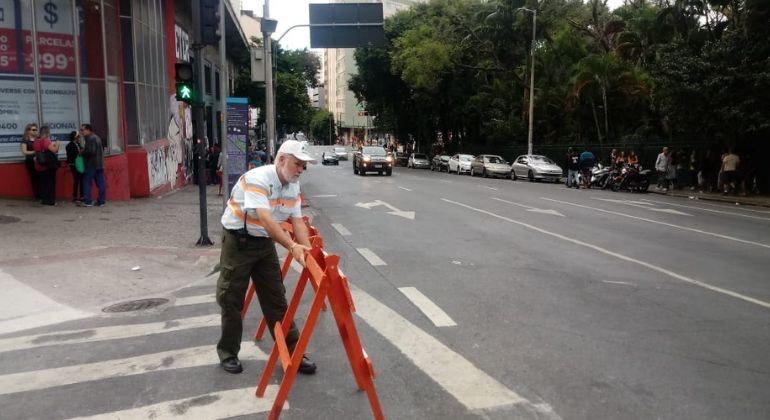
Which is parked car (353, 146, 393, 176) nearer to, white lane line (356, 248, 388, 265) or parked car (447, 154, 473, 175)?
parked car (447, 154, 473, 175)

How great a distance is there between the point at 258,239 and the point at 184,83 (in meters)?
6.32

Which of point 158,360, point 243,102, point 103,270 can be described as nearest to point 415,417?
point 158,360

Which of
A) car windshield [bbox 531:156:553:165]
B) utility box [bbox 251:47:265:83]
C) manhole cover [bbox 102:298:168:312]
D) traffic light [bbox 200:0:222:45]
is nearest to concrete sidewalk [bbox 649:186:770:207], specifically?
car windshield [bbox 531:156:553:165]

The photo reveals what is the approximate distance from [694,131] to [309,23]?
15500 mm

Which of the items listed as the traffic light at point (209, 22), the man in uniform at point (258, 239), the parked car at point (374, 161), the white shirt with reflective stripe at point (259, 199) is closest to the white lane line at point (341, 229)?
the traffic light at point (209, 22)

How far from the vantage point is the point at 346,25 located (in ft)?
71.1

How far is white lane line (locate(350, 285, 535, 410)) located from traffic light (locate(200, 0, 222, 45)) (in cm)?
596

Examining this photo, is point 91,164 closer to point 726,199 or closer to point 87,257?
point 87,257

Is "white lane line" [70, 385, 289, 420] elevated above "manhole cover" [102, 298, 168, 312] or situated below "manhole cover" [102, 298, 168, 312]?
above

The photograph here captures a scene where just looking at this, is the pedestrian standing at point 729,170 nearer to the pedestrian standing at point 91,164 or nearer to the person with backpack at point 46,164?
the pedestrian standing at point 91,164

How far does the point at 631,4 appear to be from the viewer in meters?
36.7

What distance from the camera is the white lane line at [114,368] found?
476 centimetres

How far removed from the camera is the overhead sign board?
70.3 ft

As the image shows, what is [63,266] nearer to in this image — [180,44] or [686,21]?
[180,44]
